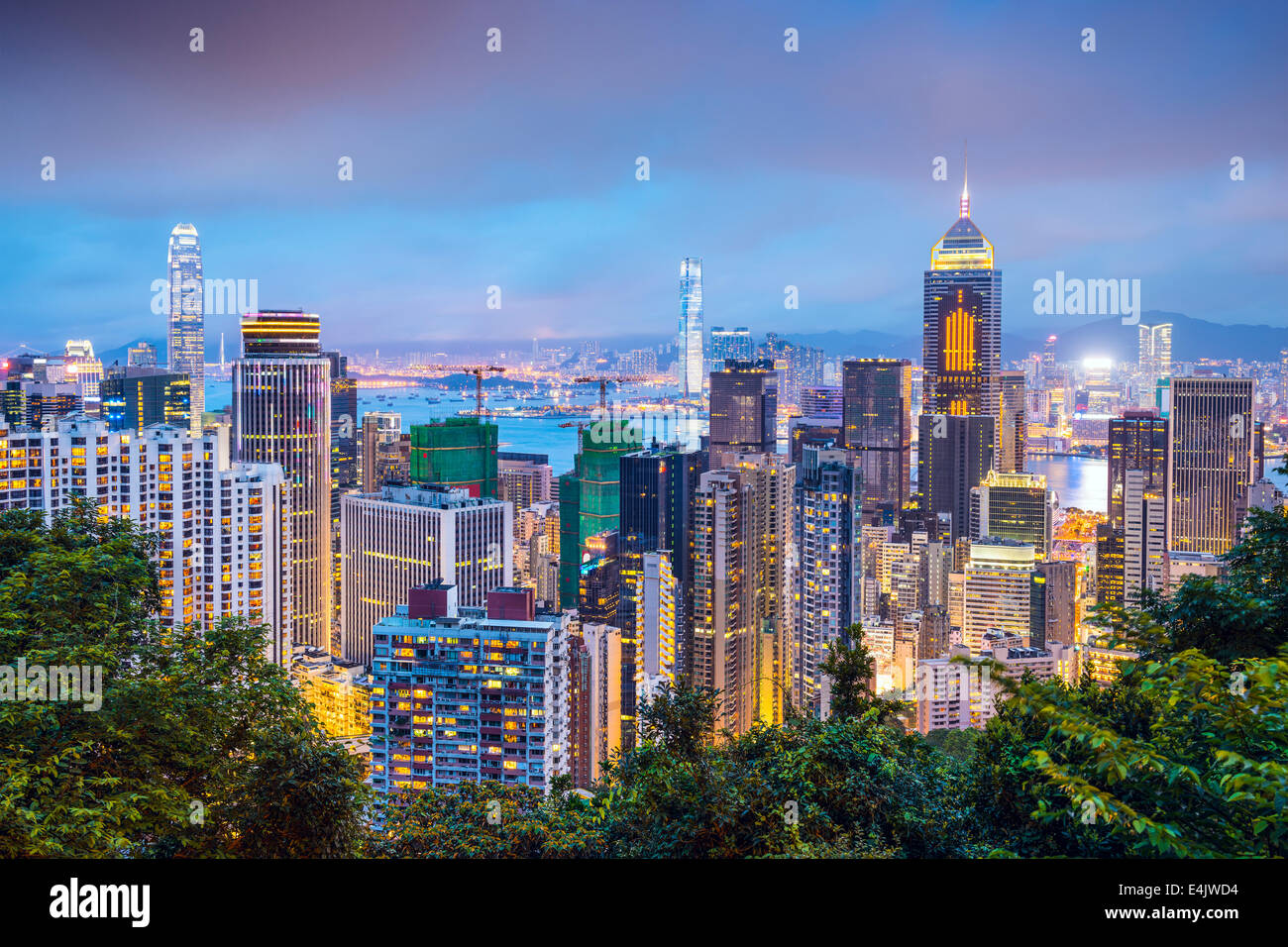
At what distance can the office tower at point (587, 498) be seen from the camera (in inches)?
1543

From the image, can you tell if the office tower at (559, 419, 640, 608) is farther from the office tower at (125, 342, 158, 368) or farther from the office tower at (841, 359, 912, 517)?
the office tower at (125, 342, 158, 368)

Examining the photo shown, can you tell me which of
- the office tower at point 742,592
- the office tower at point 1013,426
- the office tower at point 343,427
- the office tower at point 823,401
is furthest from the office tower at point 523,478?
the office tower at point 1013,426

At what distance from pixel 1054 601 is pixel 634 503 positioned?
14.3 m

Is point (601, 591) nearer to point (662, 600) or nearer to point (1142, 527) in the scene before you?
point (662, 600)

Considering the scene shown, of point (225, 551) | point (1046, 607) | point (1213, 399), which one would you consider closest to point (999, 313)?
point (1213, 399)

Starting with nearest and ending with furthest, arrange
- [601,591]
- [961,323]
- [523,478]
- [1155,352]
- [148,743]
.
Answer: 1. [148,743]
2. [601,591]
3. [1155,352]
4. [523,478]
5. [961,323]

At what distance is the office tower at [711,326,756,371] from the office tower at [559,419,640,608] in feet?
32.9

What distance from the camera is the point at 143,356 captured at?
45.0 m

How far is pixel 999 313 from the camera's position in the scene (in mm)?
57656

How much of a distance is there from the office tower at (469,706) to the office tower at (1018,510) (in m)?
26.4

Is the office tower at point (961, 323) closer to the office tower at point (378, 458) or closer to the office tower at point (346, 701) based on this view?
the office tower at point (378, 458)

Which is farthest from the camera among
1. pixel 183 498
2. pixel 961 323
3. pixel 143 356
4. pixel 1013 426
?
pixel 961 323

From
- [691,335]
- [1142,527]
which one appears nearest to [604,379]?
[691,335]

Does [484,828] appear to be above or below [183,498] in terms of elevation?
below
